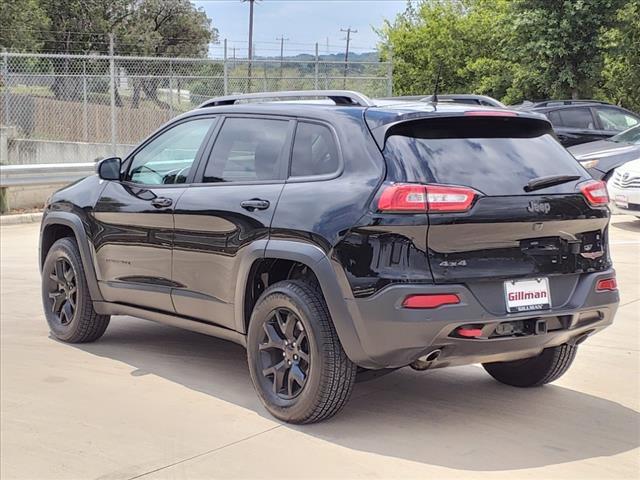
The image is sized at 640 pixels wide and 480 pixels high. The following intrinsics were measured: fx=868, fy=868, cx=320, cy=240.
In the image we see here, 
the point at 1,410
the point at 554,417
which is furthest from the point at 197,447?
the point at 554,417

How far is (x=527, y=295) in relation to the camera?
175 inches

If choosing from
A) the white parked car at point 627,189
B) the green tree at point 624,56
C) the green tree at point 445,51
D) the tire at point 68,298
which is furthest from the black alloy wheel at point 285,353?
the green tree at point 445,51

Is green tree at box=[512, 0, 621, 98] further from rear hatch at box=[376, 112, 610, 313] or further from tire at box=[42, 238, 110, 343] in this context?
rear hatch at box=[376, 112, 610, 313]

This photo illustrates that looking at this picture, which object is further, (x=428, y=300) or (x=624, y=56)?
(x=624, y=56)

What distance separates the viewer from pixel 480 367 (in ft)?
19.7

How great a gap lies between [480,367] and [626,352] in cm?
118

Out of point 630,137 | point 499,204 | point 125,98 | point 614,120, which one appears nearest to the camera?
point 499,204

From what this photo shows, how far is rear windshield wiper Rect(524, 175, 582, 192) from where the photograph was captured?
4.57 metres

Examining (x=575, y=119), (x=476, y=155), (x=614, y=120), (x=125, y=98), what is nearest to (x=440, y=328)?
(x=476, y=155)

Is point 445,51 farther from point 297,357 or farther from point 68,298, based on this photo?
point 297,357

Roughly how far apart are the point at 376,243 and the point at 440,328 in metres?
0.53

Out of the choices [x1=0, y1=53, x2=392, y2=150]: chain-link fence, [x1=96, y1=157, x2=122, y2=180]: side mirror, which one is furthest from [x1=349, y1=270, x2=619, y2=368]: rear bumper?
[x1=0, y1=53, x2=392, y2=150]: chain-link fence

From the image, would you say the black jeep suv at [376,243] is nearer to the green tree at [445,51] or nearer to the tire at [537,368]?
the tire at [537,368]

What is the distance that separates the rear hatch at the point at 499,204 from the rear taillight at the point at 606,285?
0.08m
